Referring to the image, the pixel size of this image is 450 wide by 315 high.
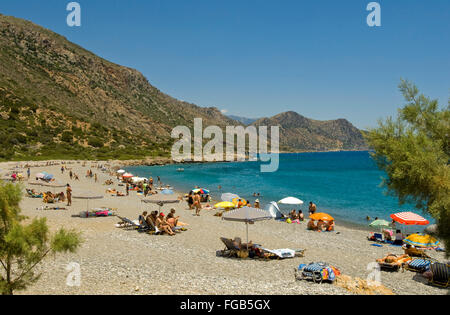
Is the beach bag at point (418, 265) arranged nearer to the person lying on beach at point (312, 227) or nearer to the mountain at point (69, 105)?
the person lying on beach at point (312, 227)

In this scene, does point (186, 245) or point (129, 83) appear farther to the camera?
point (129, 83)

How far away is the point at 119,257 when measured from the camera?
10914mm

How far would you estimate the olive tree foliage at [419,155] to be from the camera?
8.91 m

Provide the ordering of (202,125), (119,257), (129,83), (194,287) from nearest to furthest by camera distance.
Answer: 1. (194,287)
2. (119,257)
3. (129,83)
4. (202,125)

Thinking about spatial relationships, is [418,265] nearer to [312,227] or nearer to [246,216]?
[246,216]

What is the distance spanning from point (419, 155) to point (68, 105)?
108 m

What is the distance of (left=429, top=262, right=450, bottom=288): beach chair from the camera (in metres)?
9.59

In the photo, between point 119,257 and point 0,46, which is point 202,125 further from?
point 119,257

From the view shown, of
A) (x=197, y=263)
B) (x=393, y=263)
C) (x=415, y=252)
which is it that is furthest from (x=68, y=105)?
(x=393, y=263)

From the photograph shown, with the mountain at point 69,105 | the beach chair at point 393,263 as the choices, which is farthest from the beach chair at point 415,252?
the mountain at point 69,105

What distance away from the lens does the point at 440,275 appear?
9.71 metres

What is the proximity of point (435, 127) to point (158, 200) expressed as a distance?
493 inches
